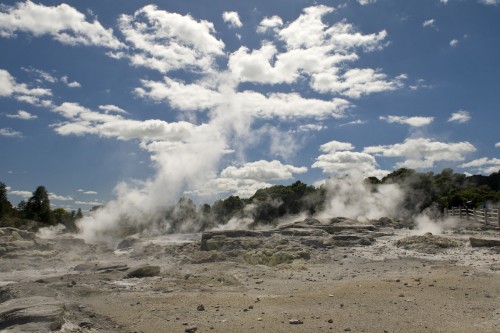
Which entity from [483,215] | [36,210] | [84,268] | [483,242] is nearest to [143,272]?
[84,268]

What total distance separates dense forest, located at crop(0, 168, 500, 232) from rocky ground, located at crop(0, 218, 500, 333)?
1055 inches

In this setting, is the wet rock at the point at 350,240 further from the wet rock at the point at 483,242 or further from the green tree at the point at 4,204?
the green tree at the point at 4,204

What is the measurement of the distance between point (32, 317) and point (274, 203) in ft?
177

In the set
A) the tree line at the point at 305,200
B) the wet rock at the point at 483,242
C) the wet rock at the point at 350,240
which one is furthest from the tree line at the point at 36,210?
the wet rock at the point at 483,242

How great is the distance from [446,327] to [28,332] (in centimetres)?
817

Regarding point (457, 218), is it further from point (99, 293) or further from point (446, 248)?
point (99, 293)

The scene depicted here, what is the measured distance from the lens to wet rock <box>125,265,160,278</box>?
16.4 meters

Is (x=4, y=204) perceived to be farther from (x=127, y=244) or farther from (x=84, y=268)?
(x=84, y=268)

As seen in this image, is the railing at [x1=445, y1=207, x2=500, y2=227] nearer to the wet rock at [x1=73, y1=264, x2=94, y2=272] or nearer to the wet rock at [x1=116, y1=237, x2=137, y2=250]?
the wet rock at [x1=73, y1=264, x2=94, y2=272]

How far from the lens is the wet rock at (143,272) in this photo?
645 inches

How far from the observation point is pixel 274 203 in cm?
6266

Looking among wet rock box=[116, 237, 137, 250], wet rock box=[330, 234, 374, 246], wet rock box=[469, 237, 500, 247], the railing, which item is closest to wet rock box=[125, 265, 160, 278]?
wet rock box=[330, 234, 374, 246]

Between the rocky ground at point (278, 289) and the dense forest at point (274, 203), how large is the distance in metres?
26.8

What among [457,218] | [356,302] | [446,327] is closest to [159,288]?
[356,302]
